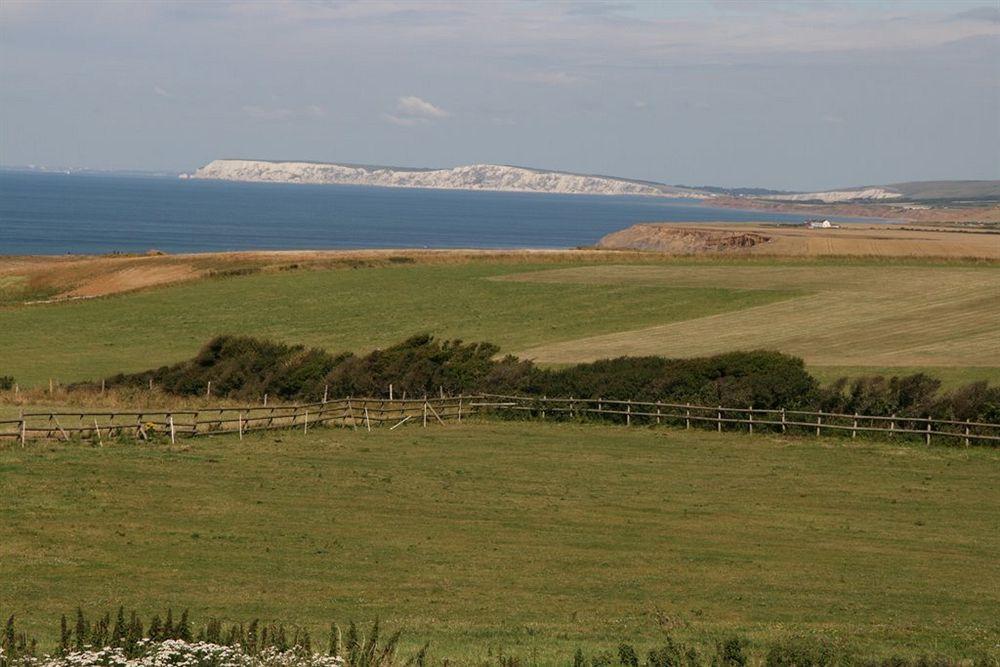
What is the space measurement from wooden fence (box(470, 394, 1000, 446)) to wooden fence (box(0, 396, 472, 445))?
2128 millimetres

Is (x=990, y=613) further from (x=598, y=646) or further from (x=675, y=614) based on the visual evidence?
(x=598, y=646)

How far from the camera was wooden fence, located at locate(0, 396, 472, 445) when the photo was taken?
34.8 m

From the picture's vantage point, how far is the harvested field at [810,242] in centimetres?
9819

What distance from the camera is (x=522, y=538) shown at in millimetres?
25344

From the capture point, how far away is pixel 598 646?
16703 millimetres

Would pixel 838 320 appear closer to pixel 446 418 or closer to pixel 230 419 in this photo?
pixel 446 418

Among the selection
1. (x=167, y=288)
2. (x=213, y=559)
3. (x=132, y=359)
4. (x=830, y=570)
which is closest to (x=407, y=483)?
(x=213, y=559)

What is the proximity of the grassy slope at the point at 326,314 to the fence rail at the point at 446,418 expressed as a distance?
42.6ft

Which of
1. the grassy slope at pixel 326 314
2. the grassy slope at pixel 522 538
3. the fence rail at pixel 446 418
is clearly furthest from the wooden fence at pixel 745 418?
the grassy slope at pixel 326 314

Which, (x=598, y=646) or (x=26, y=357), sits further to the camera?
(x=26, y=357)

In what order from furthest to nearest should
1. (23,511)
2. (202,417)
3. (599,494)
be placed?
(202,417), (599,494), (23,511)

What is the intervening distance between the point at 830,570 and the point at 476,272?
195ft

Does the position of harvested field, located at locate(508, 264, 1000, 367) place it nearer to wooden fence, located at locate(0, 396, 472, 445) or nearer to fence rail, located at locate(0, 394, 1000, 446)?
fence rail, located at locate(0, 394, 1000, 446)

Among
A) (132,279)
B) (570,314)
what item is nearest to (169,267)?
(132,279)
